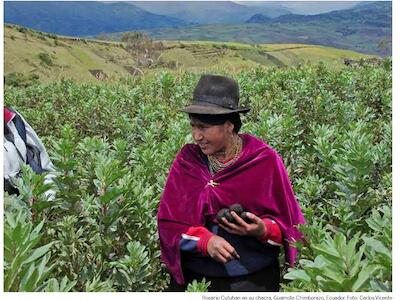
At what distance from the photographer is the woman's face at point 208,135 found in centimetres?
241

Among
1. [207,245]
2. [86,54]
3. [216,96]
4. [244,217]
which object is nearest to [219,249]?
[207,245]

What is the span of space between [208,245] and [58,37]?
59.2 meters

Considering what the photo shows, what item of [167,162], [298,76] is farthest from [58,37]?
[167,162]

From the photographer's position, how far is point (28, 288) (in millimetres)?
1612

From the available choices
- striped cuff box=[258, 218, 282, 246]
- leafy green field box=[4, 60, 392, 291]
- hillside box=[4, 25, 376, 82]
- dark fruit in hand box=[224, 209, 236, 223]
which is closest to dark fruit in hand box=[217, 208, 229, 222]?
dark fruit in hand box=[224, 209, 236, 223]

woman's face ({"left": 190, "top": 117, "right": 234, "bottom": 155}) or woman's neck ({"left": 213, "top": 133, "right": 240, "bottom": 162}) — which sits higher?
woman's face ({"left": 190, "top": 117, "right": 234, "bottom": 155})

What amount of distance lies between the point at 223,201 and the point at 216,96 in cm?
49

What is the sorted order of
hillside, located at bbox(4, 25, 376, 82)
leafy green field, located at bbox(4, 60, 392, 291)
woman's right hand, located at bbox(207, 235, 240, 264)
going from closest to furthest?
leafy green field, located at bbox(4, 60, 392, 291) → woman's right hand, located at bbox(207, 235, 240, 264) → hillside, located at bbox(4, 25, 376, 82)

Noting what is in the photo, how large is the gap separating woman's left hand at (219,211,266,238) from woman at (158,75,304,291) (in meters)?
0.01

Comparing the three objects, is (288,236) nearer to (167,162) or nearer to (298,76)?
(167,162)

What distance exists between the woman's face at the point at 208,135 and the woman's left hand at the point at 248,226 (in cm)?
33

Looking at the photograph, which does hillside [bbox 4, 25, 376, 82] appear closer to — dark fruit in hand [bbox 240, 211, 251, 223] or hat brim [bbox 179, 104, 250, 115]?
hat brim [bbox 179, 104, 250, 115]

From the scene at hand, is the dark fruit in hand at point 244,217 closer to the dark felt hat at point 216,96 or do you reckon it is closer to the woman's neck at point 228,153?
the woman's neck at point 228,153

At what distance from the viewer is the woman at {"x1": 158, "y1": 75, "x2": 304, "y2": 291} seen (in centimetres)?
241
